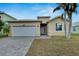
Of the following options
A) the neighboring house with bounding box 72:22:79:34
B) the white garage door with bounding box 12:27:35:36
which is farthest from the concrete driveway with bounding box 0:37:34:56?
the neighboring house with bounding box 72:22:79:34

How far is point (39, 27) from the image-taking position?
11.3 metres

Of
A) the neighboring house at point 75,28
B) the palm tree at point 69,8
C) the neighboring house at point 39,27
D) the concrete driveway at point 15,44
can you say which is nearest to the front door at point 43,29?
the neighboring house at point 39,27

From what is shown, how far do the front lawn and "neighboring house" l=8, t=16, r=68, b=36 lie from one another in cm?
25

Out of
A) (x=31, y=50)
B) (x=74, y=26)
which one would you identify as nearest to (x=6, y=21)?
(x=31, y=50)

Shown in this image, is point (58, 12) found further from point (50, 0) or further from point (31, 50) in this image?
point (31, 50)

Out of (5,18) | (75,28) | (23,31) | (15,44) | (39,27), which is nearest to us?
(75,28)

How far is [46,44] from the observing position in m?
11.0

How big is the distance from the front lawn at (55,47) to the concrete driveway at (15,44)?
22 centimetres

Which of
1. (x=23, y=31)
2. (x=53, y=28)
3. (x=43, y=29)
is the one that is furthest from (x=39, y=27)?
(x=23, y=31)

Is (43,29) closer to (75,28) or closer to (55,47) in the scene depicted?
(55,47)

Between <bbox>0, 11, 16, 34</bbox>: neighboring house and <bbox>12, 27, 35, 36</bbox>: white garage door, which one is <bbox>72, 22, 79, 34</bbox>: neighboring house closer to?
<bbox>12, 27, 35, 36</bbox>: white garage door

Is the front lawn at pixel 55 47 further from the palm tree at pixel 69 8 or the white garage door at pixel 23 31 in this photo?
the white garage door at pixel 23 31

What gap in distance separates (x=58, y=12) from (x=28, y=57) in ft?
6.52

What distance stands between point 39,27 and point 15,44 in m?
1.07
